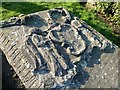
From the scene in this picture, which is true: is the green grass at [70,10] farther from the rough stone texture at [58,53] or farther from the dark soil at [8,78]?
the dark soil at [8,78]

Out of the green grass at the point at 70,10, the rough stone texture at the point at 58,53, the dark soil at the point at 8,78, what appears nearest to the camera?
the rough stone texture at the point at 58,53

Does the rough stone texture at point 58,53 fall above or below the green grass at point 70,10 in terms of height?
above

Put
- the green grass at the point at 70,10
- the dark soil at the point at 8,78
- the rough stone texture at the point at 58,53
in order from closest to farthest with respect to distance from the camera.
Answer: the rough stone texture at the point at 58,53
the dark soil at the point at 8,78
the green grass at the point at 70,10

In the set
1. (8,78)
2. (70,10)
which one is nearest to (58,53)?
(8,78)

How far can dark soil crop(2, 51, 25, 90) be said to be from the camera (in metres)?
5.32

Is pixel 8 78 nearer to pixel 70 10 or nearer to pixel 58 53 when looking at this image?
pixel 58 53

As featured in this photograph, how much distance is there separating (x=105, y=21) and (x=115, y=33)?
511 millimetres

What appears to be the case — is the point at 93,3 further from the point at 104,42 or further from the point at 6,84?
the point at 6,84

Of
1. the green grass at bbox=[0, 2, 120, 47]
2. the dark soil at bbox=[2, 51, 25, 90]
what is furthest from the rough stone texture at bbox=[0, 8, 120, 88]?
the green grass at bbox=[0, 2, 120, 47]

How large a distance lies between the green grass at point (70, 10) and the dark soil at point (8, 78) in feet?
6.89

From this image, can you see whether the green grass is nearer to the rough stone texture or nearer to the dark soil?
the rough stone texture

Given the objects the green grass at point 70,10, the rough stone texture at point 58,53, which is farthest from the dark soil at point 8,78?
the green grass at point 70,10

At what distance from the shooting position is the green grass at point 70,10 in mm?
7570

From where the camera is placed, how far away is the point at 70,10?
809cm
